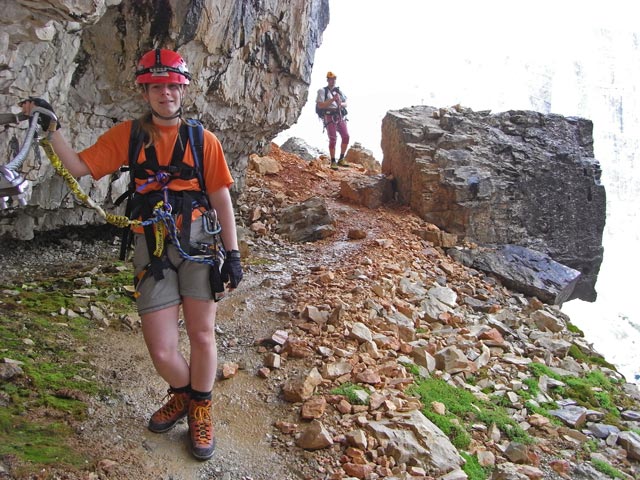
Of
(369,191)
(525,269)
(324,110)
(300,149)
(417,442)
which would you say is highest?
(324,110)

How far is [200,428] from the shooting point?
395 centimetres

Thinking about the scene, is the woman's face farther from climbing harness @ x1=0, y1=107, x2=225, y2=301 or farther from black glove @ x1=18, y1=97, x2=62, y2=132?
black glove @ x1=18, y1=97, x2=62, y2=132

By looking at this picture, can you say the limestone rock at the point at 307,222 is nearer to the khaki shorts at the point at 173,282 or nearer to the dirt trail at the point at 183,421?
the dirt trail at the point at 183,421

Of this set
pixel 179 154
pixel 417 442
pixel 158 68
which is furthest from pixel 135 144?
pixel 417 442

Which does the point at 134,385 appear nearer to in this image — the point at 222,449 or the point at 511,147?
the point at 222,449

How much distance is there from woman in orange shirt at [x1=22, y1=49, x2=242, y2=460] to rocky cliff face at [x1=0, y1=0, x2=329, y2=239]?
1304 millimetres

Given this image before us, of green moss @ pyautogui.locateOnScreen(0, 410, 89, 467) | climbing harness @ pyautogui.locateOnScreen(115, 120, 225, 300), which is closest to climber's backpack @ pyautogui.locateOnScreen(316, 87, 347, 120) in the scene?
climbing harness @ pyautogui.locateOnScreen(115, 120, 225, 300)

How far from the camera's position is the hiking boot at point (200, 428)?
12.9 feet

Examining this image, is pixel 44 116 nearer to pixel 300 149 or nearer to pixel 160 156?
pixel 160 156

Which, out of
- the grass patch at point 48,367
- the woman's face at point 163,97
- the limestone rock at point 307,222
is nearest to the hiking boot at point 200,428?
the grass patch at point 48,367

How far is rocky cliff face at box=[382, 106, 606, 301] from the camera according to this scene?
12.1 m

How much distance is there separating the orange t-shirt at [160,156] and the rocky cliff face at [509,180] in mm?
9040

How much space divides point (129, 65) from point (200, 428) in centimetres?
481

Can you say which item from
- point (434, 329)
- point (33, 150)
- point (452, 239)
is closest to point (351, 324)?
point (434, 329)
